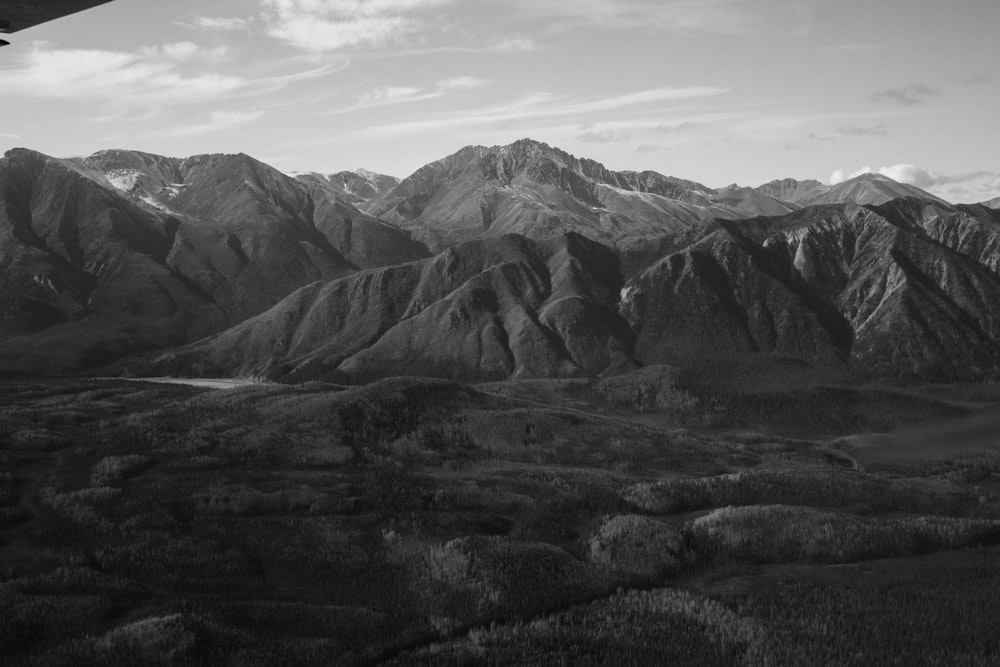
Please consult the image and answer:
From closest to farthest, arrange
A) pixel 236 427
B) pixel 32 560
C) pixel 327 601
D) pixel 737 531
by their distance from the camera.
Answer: pixel 327 601
pixel 32 560
pixel 737 531
pixel 236 427

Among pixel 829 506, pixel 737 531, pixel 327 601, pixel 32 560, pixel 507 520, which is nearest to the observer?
pixel 327 601

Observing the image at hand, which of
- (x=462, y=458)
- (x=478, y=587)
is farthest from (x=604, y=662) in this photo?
(x=462, y=458)

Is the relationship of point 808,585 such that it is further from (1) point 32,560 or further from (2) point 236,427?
(2) point 236,427

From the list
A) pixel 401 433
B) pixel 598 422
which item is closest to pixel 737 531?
pixel 401 433

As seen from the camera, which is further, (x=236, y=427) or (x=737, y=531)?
(x=236, y=427)

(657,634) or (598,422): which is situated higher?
(657,634)

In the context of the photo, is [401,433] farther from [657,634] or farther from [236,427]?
[657,634]
